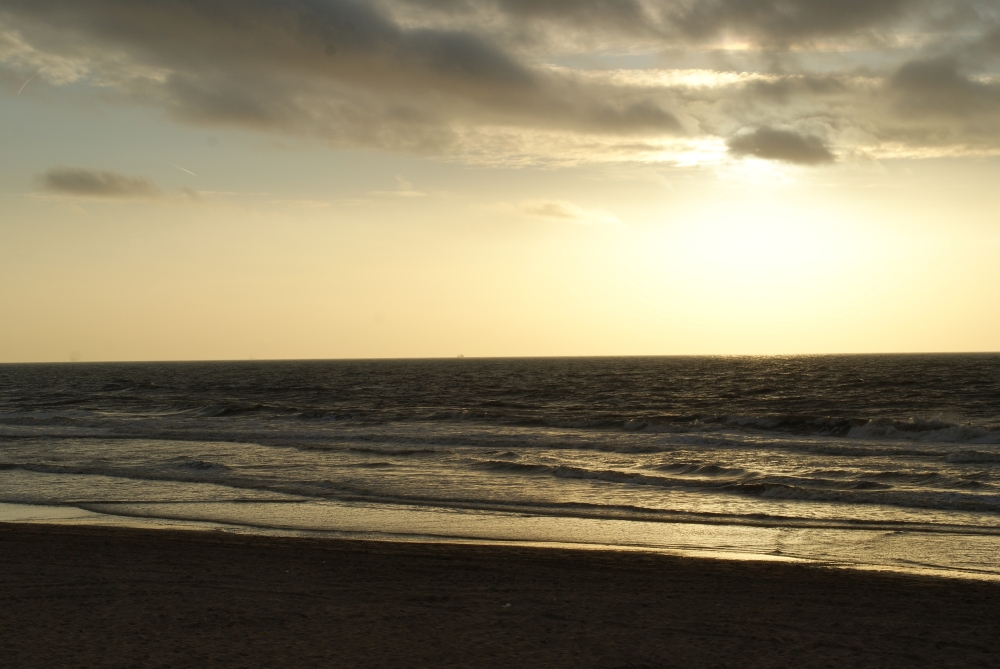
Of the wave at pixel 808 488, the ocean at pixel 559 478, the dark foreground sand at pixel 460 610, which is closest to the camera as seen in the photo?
the dark foreground sand at pixel 460 610

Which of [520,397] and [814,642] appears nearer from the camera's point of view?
[814,642]

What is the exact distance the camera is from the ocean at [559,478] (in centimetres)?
1412

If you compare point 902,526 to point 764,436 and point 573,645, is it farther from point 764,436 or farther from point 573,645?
point 764,436

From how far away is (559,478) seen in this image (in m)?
21.4

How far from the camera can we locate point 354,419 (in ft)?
145

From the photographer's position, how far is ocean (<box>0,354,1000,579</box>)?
14.1 m

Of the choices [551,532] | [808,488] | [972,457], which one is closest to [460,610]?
[551,532]

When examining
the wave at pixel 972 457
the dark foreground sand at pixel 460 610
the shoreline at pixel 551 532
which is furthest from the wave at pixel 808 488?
the dark foreground sand at pixel 460 610

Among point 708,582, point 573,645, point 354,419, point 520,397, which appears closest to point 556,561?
point 708,582

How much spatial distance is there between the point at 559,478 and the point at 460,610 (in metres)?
12.7

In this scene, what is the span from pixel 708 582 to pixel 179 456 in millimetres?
21376

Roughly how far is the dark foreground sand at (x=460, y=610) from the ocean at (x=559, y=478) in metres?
1.91

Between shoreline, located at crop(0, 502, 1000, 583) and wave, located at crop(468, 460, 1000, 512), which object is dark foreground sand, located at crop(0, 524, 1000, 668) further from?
wave, located at crop(468, 460, 1000, 512)

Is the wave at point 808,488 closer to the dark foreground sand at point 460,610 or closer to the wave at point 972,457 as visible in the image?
the wave at point 972,457
